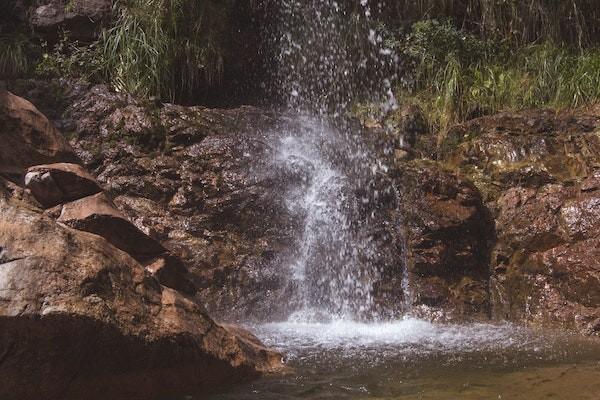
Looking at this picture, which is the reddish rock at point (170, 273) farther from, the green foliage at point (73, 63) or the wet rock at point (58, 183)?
the green foliage at point (73, 63)

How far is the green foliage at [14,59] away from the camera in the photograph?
7.33 meters

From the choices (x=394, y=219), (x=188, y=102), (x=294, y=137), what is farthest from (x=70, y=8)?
(x=394, y=219)

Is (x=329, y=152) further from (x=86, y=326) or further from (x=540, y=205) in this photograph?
(x=86, y=326)

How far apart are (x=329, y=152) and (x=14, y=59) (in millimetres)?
A: 4006

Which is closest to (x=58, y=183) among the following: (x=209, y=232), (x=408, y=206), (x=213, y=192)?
(x=209, y=232)

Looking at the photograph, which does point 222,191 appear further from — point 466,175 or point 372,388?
point 372,388

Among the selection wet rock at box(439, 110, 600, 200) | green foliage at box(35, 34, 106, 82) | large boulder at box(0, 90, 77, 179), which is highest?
green foliage at box(35, 34, 106, 82)

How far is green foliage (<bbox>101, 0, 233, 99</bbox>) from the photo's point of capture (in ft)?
24.2

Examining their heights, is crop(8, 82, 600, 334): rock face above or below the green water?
above

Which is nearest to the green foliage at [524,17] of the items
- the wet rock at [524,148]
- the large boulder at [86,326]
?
the wet rock at [524,148]

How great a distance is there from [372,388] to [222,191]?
337 cm

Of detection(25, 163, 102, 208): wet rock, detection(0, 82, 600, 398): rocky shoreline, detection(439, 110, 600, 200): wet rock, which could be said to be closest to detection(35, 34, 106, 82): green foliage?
detection(0, 82, 600, 398): rocky shoreline

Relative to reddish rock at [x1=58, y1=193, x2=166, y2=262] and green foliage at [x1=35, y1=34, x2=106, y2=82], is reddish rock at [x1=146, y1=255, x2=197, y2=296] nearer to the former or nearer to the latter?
reddish rock at [x1=58, y1=193, x2=166, y2=262]

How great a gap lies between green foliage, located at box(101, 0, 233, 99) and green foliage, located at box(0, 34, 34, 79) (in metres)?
0.94
